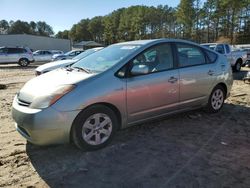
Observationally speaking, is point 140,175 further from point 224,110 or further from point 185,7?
point 185,7

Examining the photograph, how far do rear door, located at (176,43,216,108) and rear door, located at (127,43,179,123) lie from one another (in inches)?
8.4

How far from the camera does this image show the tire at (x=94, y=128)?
4.12m

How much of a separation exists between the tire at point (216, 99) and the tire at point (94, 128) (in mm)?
2611

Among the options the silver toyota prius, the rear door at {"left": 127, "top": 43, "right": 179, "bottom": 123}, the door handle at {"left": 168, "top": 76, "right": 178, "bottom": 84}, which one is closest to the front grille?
the silver toyota prius

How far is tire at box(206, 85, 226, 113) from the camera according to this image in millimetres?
6207

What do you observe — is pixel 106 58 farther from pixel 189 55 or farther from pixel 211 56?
pixel 211 56

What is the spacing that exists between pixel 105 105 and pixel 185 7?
6914cm

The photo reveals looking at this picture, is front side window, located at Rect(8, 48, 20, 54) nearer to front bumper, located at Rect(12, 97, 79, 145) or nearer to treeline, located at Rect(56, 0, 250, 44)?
front bumper, located at Rect(12, 97, 79, 145)

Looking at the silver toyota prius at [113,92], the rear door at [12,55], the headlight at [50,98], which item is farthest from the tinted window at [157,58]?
the rear door at [12,55]

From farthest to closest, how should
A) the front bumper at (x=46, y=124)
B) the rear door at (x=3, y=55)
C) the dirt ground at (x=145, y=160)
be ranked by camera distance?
the rear door at (x=3, y=55) → the front bumper at (x=46, y=124) → the dirt ground at (x=145, y=160)

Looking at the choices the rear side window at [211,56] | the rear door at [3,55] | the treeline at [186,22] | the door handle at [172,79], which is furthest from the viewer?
the treeline at [186,22]

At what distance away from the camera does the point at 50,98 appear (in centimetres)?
396

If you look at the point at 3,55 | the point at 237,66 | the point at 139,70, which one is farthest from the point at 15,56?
the point at 139,70

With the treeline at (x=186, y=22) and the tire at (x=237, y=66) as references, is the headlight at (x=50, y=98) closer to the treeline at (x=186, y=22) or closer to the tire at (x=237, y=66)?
the tire at (x=237, y=66)
